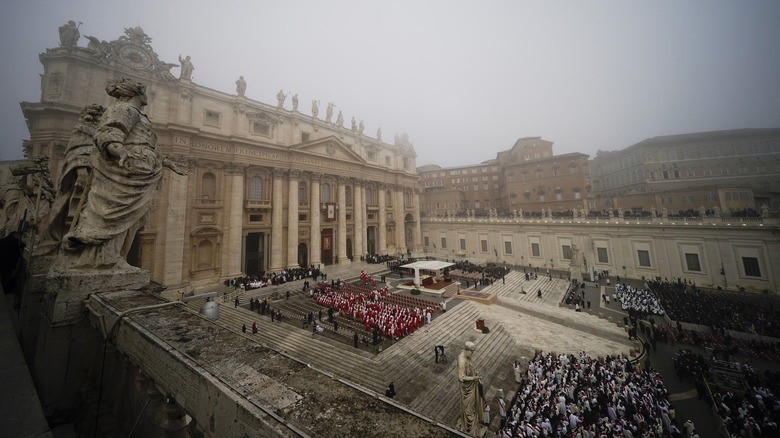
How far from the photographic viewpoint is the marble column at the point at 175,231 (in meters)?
20.6

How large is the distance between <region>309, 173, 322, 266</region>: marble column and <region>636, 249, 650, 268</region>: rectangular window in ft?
115

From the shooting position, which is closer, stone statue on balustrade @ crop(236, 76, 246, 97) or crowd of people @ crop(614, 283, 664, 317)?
crowd of people @ crop(614, 283, 664, 317)

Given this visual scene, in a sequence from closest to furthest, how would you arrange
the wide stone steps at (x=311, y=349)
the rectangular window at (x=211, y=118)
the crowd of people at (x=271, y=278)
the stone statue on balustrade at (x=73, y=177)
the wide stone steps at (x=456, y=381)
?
the stone statue on balustrade at (x=73, y=177), the wide stone steps at (x=456, y=381), the wide stone steps at (x=311, y=349), the crowd of people at (x=271, y=278), the rectangular window at (x=211, y=118)

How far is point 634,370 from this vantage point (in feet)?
40.6

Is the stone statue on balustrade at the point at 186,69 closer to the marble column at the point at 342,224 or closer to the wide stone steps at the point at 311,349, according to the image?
the marble column at the point at 342,224

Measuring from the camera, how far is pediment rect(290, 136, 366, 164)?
3045 centimetres

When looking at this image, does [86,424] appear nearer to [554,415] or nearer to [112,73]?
[554,415]

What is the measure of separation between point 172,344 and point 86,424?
2910mm

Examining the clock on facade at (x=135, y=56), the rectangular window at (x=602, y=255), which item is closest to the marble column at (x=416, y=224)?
the rectangular window at (x=602, y=255)

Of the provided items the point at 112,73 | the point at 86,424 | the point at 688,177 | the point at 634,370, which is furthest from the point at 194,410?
the point at 688,177

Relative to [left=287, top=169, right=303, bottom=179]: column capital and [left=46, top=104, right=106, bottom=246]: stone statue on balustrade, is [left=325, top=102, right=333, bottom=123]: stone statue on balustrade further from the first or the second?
[left=46, top=104, right=106, bottom=246]: stone statue on balustrade

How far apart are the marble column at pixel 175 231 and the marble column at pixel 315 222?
11800 mm

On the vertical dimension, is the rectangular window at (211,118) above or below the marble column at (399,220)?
above

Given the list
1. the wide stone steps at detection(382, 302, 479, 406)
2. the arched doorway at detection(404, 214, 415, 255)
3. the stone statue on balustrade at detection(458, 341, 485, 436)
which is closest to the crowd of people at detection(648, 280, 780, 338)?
the wide stone steps at detection(382, 302, 479, 406)
